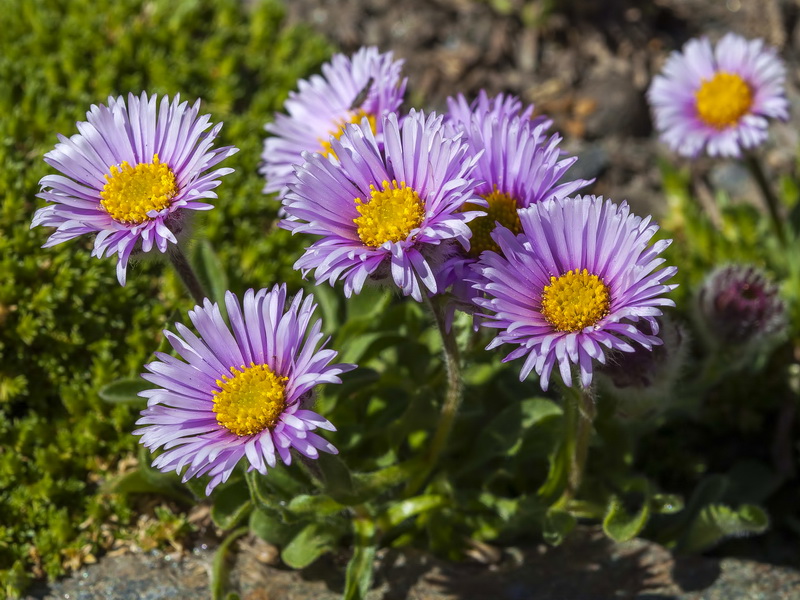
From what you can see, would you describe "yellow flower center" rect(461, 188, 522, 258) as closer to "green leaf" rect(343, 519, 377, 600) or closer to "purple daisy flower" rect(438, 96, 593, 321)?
"purple daisy flower" rect(438, 96, 593, 321)

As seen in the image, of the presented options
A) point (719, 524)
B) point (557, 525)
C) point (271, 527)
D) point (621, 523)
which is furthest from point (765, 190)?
point (271, 527)

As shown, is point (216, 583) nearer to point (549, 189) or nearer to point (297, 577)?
point (297, 577)

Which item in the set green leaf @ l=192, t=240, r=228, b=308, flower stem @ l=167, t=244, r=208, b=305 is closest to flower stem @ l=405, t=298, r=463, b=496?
flower stem @ l=167, t=244, r=208, b=305

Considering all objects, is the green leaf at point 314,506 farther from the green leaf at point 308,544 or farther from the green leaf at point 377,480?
the green leaf at point 308,544

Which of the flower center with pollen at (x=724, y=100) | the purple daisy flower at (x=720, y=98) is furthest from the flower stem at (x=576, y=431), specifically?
the flower center with pollen at (x=724, y=100)

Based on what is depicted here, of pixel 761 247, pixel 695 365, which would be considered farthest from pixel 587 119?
pixel 695 365
